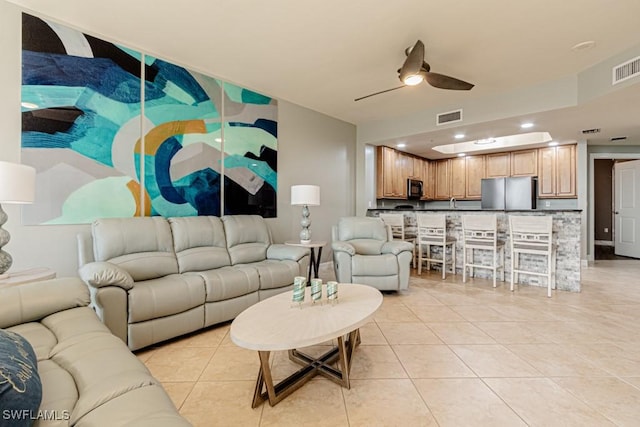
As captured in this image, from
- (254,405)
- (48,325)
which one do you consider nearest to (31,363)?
(48,325)

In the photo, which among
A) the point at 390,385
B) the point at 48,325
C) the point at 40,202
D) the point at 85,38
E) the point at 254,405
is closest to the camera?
the point at 48,325

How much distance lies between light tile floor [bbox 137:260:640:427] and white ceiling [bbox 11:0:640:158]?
270 cm

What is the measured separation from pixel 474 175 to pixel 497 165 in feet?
A: 1.67

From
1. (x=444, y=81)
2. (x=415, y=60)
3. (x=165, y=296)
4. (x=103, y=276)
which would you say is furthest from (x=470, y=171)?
(x=103, y=276)

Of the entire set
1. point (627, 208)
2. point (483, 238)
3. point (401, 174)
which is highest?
point (401, 174)

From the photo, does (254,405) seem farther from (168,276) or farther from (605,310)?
(605,310)

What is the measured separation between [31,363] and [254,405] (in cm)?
104

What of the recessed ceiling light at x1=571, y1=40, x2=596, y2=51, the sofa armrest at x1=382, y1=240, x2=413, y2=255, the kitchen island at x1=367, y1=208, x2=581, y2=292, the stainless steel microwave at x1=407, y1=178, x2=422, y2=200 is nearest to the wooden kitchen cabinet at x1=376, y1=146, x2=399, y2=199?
the stainless steel microwave at x1=407, y1=178, x2=422, y2=200

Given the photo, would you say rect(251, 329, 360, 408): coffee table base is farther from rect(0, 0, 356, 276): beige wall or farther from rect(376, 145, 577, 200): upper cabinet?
rect(376, 145, 577, 200): upper cabinet

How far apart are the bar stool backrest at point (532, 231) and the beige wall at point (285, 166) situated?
8.83 feet

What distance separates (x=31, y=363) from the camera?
36.8 inches

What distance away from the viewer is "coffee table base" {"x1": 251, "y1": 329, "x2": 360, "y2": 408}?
1.60 meters

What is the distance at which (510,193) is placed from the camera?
6.14 meters

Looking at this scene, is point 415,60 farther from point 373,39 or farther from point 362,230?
point 362,230
